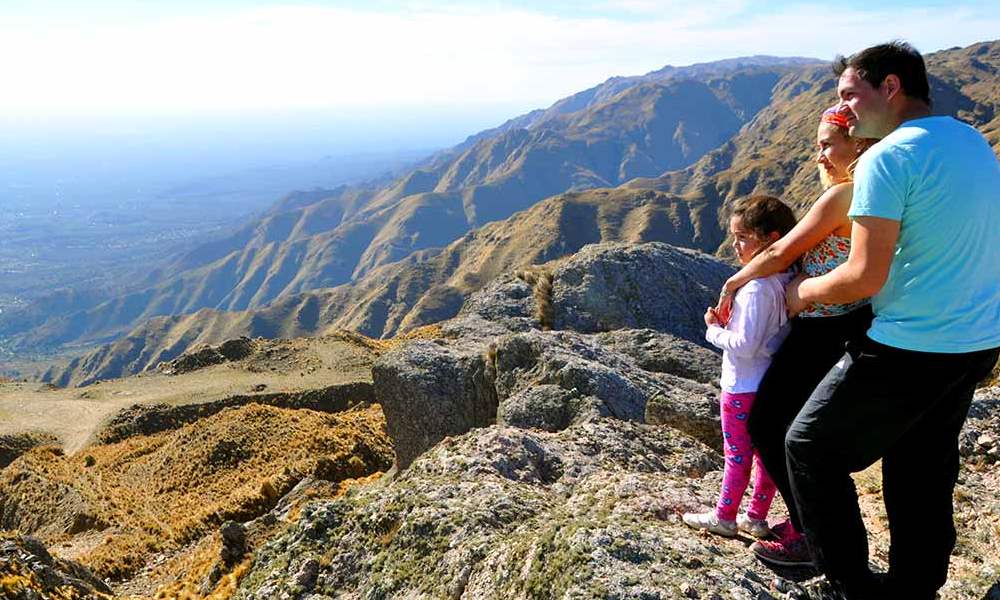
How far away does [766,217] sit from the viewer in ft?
21.7

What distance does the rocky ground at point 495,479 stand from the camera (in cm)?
679

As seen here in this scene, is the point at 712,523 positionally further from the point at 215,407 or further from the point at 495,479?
the point at 215,407

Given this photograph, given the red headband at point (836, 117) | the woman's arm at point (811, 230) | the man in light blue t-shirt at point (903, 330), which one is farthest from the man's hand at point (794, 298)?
the red headband at point (836, 117)

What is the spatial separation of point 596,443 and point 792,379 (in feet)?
19.9

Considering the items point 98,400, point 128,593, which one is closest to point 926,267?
point 128,593

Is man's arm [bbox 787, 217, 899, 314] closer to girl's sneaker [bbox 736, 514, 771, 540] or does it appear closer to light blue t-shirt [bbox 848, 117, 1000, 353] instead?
light blue t-shirt [bbox 848, 117, 1000, 353]

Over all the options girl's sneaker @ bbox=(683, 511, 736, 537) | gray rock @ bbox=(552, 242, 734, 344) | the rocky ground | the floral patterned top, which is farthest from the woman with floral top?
gray rock @ bbox=(552, 242, 734, 344)

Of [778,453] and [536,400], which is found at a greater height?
[778,453]

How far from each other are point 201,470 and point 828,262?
1185 inches

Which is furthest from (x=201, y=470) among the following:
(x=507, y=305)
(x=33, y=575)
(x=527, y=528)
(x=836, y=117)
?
(x=836, y=117)

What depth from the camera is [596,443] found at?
Result: 38.1 feet

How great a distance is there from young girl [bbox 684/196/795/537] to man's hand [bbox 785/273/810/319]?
0.15 metres

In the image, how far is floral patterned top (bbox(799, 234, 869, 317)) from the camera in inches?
222

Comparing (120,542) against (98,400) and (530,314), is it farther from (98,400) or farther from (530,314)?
(98,400)
